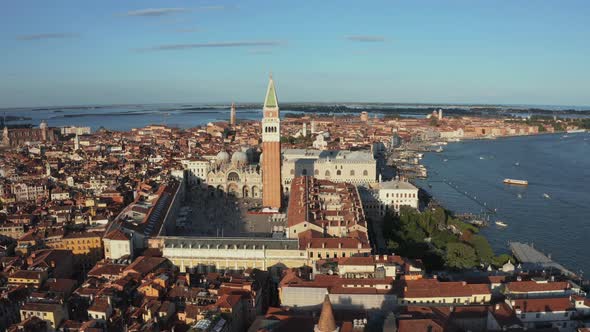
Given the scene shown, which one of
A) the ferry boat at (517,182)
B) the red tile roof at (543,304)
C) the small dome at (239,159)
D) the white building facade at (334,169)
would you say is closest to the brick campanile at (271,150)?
the white building facade at (334,169)

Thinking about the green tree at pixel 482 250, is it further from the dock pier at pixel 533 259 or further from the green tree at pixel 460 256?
the dock pier at pixel 533 259

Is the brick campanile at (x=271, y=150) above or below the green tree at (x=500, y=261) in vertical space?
above

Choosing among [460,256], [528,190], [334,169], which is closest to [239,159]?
[334,169]

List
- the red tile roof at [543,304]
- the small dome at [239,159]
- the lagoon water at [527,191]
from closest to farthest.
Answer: the red tile roof at [543,304], the lagoon water at [527,191], the small dome at [239,159]

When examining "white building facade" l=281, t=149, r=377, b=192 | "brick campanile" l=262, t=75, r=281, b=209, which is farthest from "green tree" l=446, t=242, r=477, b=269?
"white building facade" l=281, t=149, r=377, b=192

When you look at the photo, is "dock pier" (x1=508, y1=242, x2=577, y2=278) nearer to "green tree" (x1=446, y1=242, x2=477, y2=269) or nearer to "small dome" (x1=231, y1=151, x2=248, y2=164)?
"green tree" (x1=446, y1=242, x2=477, y2=269)

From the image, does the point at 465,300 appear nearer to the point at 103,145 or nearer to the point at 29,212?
the point at 29,212
